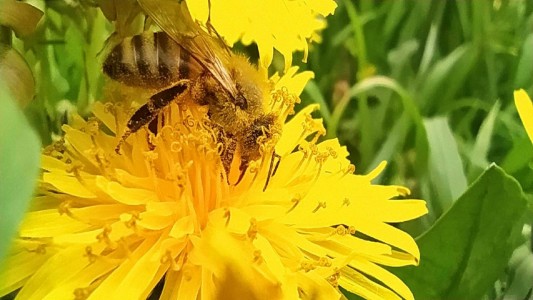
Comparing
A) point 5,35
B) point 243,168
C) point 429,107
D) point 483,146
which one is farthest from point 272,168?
point 429,107

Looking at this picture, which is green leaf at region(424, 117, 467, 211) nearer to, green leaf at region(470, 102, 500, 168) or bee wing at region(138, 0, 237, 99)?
green leaf at region(470, 102, 500, 168)

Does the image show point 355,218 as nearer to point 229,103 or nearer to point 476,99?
point 229,103

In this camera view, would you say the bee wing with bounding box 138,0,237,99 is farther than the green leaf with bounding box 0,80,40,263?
Yes

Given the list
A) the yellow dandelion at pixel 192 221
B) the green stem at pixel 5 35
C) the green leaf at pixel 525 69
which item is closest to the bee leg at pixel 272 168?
the yellow dandelion at pixel 192 221

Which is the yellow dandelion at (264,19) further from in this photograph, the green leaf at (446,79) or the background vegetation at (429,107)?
the green leaf at (446,79)

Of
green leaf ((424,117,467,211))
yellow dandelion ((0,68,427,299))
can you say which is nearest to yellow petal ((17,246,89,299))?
yellow dandelion ((0,68,427,299))

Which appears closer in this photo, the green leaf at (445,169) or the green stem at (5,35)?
the green stem at (5,35)

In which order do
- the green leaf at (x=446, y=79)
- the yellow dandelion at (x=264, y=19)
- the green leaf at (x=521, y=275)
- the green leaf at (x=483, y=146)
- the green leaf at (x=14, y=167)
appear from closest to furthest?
the green leaf at (x=14, y=167) → the yellow dandelion at (x=264, y=19) → the green leaf at (x=521, y=275) → the green leaf at (x=483, y=146) → the green leaf at (x=446, y=79)
